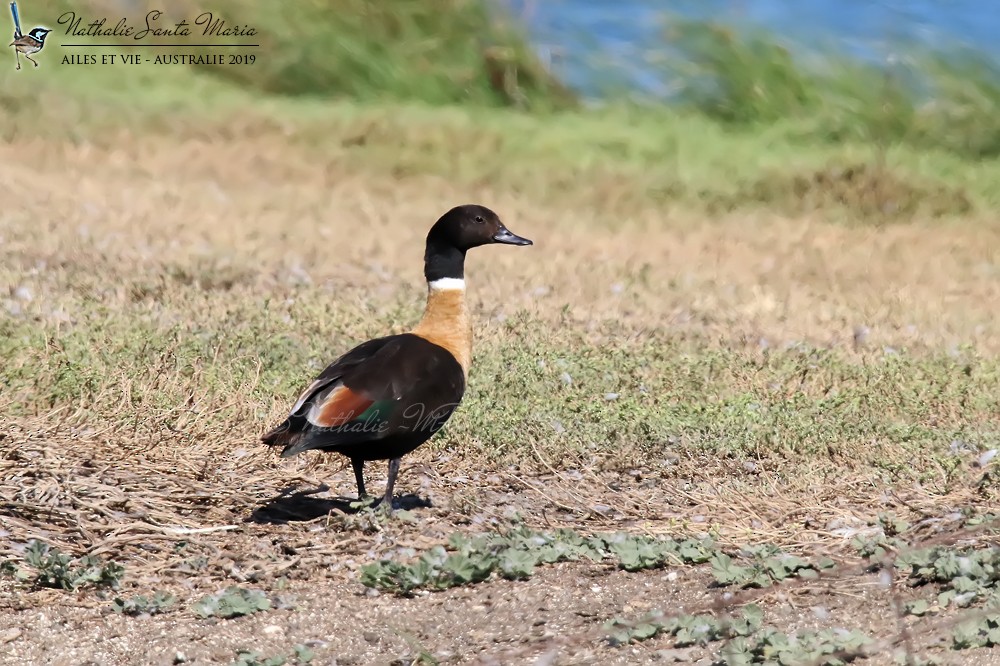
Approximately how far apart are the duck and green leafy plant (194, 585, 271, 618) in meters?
0.68

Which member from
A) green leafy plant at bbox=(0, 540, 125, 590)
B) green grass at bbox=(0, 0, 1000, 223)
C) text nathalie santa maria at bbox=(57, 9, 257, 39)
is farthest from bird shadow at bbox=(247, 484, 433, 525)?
text nathalie santa maria at bbox=(57, 9, 257, 39)

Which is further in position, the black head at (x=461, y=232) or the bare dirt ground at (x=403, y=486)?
the black head at (x=461, y=232)

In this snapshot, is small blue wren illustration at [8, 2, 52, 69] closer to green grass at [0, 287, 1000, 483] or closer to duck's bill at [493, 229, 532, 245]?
green grass at [0, 287, 1000, 483]

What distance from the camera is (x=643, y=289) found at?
37.4 ft

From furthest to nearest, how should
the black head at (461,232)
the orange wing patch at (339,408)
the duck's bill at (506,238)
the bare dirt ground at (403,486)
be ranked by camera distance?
the duck's bill at (506,238), the black head at (461,232), the orange wing patch at (339,408), the bare dirt ground at (403,486)

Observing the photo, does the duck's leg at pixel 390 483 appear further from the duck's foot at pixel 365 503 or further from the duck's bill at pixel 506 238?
the duck's bill at pixel 506 238

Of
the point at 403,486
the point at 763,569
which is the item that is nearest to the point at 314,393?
the point at 403,486

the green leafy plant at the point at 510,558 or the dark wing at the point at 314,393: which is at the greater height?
the dark wing at the point at 314,393

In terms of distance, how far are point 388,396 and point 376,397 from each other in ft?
0.18

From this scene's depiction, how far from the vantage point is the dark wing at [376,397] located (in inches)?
233

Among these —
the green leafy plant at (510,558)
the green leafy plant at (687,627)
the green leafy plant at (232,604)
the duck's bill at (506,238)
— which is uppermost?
the duck's bill at (506,238)

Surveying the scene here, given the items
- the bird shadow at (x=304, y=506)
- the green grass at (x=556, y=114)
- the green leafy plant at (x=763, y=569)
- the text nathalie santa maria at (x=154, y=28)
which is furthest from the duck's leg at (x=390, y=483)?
the text nathalie santa maria at (x=154, y=28)

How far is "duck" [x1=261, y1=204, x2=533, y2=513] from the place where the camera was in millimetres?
A: 5938

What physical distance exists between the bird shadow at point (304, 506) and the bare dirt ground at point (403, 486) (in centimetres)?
2
